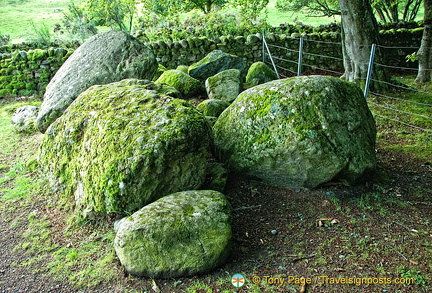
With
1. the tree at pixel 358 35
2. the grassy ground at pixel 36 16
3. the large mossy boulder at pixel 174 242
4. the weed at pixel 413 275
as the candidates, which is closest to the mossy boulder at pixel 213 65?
the tree at pixel 358 35

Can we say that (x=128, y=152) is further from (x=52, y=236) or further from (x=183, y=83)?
(x=183, y=83)

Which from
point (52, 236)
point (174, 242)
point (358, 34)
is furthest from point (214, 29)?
point (174, 242)

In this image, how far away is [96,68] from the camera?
294 inches

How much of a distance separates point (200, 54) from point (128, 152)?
32.3ft

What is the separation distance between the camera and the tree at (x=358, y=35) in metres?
A: 8.91

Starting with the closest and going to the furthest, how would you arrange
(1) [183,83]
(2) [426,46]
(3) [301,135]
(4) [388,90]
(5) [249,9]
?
(3) [301,135], (1) [183,83], (4) [388,90], (2) [426,46], (5) [249,9]

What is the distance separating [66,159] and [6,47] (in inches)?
591

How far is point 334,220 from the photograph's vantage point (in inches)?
157

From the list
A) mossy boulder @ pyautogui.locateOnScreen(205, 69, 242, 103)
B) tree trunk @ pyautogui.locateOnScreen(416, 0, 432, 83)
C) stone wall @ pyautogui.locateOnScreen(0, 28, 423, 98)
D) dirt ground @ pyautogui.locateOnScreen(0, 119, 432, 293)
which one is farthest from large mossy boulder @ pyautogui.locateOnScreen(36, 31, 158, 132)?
tree trunk @ pyautogui.locateOnScreen(416, 0, 432, 83)

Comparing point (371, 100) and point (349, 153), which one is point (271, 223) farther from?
point (371, 100)

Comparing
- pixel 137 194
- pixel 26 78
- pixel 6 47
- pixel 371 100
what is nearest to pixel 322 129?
pixel 137 194

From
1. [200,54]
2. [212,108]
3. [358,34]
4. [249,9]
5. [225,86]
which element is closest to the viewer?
[212,108]

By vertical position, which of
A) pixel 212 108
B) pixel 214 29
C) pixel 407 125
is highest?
pixel 214 29

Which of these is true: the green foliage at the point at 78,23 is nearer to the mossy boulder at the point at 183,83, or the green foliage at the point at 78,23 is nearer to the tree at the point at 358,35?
the mossy boulder at the point at 183,83
